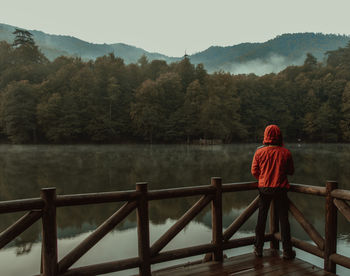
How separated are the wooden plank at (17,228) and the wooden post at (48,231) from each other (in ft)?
0.33

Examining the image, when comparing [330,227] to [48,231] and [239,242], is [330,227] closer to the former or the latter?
[239,242]

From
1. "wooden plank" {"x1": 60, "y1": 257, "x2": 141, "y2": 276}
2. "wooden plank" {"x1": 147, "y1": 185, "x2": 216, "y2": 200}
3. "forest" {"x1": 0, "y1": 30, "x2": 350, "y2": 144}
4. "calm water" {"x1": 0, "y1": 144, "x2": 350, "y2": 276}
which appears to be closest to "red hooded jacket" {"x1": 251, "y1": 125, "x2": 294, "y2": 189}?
"wooden plank" {"x1": 147, "y1": 185, "x2": 216, "y2": 200}

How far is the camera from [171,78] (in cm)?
7444

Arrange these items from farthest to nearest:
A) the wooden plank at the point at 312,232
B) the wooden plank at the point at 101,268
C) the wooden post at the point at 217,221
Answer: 1. the wooden post at the point at 217,221
2. the wooden plank at the point at 312,232
3. the wooden plank at the point at 101,268

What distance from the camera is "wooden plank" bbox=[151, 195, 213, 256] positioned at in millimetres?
4109

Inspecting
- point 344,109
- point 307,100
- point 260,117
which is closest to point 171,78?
point 260,117

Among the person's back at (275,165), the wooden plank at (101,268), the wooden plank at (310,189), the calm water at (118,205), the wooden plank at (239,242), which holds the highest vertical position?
the person's back at (275,165)

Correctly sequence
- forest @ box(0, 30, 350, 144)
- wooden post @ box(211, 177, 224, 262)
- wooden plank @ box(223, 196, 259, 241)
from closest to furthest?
wooden post @ box(211, 177, 224, 262), wooden plank @ box(223, 196, 259, 241), forest @ box(0, 30, 350, 144)

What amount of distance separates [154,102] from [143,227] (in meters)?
67.0

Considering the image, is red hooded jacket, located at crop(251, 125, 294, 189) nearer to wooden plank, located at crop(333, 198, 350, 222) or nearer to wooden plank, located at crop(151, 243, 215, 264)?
wooden plank, located at crop(333, 198, 350, 222)

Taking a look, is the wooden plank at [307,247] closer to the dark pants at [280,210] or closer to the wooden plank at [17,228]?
the dark pants at [280,210]

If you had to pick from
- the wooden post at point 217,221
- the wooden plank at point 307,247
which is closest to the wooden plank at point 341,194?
the wooden plank at point 307,247

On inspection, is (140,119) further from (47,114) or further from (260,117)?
(260,117)

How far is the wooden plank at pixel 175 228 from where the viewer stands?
4109 millimetres
